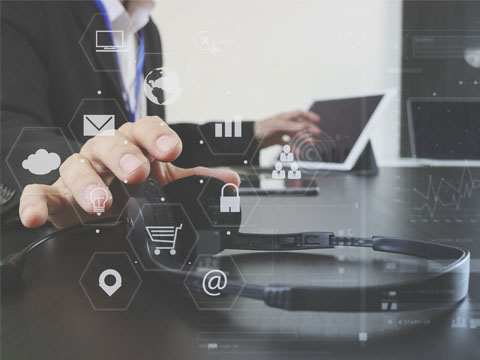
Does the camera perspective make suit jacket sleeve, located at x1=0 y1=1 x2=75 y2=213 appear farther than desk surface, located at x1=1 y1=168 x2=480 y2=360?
Yes

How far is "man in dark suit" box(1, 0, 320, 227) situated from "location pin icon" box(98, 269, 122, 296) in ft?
0.19

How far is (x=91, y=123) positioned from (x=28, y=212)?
0.10 metres

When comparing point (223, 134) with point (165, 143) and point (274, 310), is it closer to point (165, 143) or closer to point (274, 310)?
point (165, 143)

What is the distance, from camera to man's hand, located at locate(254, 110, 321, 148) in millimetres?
391

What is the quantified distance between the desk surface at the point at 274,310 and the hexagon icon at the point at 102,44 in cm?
15

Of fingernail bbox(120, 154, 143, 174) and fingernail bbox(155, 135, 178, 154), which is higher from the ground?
fingernail bbox(155, 135, 178, 154)

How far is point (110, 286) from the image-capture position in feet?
1.16

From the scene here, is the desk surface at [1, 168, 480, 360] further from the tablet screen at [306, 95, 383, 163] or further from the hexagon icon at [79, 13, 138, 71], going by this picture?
the hexagon icon at [79, 13, 138, 71]

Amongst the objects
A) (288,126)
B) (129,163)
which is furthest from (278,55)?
(129,163)

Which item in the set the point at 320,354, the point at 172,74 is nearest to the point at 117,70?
the point at 172,74

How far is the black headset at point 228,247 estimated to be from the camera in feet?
1.04

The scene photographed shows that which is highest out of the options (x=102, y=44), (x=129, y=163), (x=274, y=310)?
(x=102, y=44)
